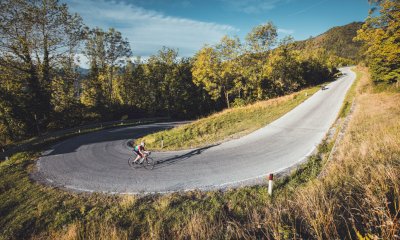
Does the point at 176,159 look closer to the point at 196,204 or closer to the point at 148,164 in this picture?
the point at 148,164

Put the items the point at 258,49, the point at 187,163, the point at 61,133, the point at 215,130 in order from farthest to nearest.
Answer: the point at 258,49 < the point at 61,133 < the point at 215,130 < the point at 187,163

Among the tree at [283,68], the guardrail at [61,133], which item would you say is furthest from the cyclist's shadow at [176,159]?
the tree at [283,68]

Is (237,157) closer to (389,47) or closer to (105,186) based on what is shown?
(105,186)

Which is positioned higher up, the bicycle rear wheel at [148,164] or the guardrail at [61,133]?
the guardrail at [61,133]

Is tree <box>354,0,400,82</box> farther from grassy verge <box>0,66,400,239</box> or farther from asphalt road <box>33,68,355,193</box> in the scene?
grassy verge <box>0,66,400,239</box>

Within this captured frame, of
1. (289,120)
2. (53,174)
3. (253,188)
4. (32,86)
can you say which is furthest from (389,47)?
(32,86)

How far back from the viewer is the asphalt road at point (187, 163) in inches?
404

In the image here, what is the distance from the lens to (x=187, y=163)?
12.7 m

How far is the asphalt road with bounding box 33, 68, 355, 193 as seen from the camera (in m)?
10.3

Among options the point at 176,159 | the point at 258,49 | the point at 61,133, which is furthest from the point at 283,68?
the point at 61,133

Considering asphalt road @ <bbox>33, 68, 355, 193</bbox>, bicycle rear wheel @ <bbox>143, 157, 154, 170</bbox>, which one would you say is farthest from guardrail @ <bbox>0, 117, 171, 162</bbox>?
bicycle rear wheel @ <bbox>143, 157, 154, 170</bbox>

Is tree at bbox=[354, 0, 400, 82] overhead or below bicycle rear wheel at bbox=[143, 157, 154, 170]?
overhead

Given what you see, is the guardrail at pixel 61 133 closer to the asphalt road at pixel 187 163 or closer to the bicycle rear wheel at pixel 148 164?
the asphalt road at pixel 187 163

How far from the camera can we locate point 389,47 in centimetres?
2273
